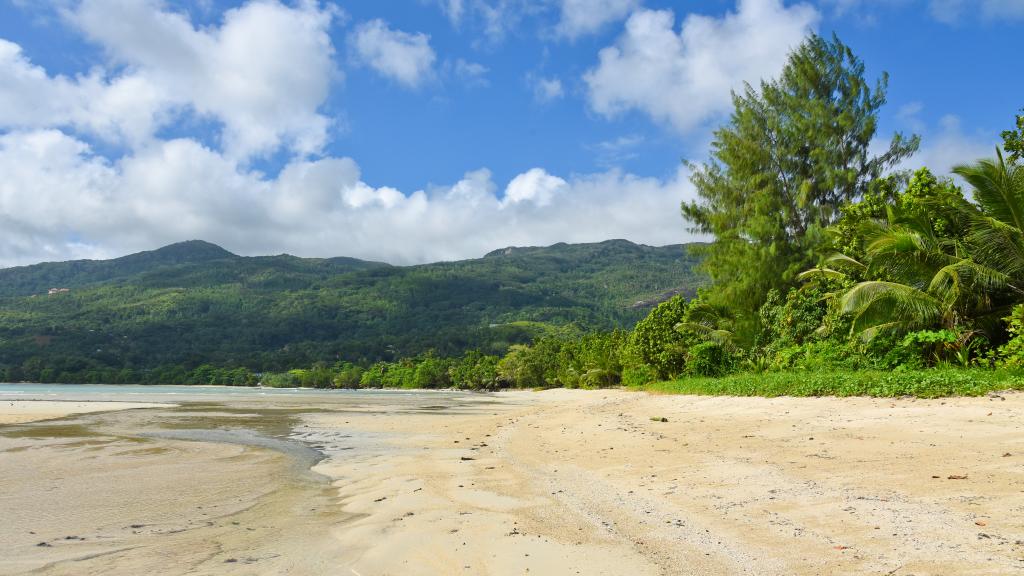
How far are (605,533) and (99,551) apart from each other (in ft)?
15.5

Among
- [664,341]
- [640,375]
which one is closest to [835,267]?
[664,341]

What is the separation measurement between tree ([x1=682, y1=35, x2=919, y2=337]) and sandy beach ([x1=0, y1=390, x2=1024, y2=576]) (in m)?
17.1

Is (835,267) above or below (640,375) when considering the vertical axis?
above

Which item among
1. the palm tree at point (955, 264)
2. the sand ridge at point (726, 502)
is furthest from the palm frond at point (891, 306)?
the sand ridge at point (726, 502)

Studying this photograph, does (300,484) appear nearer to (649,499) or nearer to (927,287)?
(649,499)

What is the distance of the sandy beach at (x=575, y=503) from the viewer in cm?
447

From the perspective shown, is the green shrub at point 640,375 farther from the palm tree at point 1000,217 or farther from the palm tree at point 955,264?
the palm tree at point 1000,217

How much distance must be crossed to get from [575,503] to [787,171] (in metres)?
27.4

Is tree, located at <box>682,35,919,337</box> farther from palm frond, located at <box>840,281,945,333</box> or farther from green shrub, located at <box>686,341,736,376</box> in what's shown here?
palm frond, located at <box>840,281,945,333</box>

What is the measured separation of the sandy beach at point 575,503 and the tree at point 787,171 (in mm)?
17050

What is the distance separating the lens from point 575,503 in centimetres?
657

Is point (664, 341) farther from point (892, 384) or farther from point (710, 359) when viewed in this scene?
point (892, 384)

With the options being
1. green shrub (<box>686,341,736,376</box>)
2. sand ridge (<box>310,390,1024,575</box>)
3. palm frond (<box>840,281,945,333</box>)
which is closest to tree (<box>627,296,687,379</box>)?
green shrub (<box>686,341,736,376</box>)

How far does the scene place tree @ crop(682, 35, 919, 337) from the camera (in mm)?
27641
